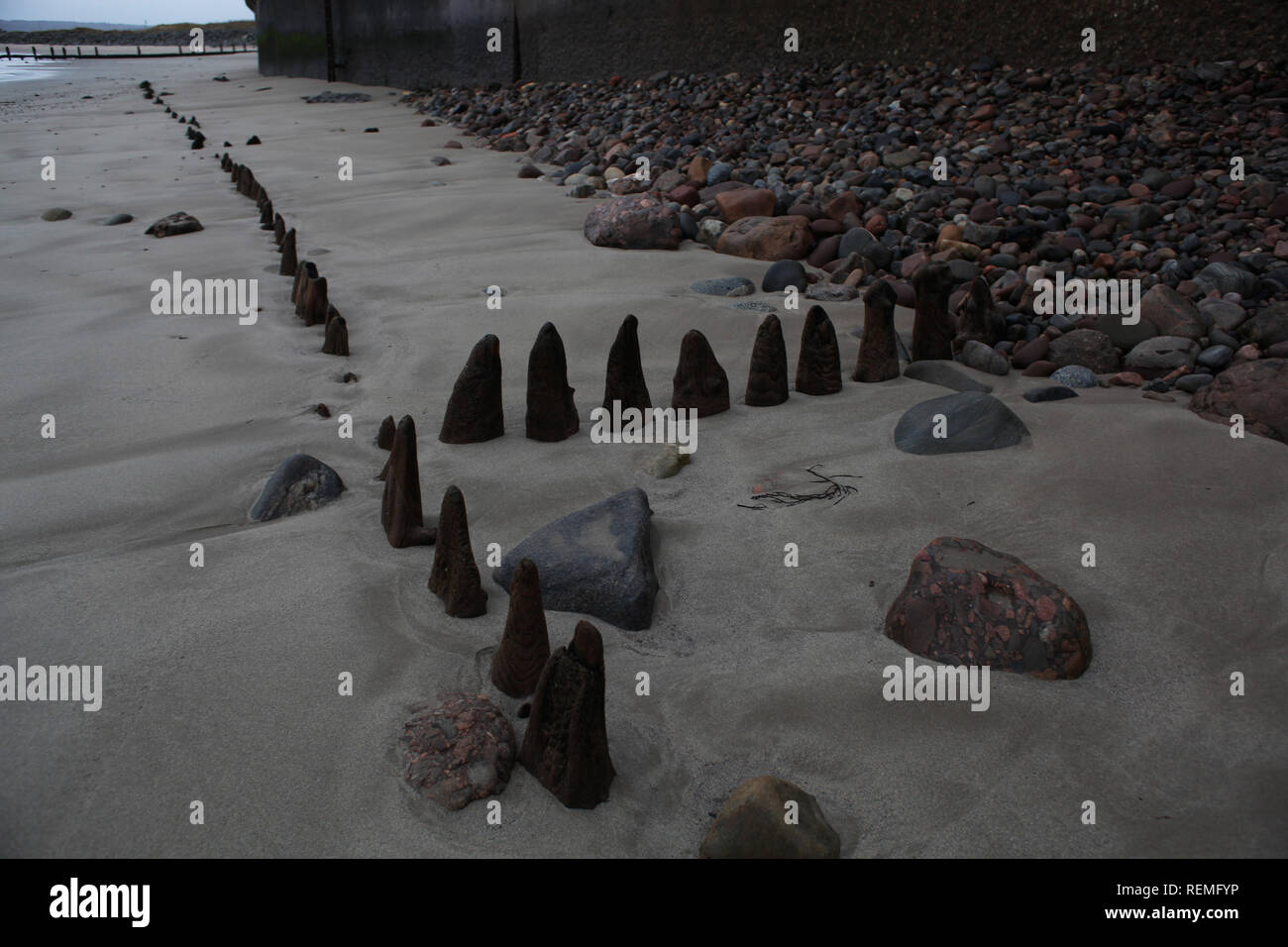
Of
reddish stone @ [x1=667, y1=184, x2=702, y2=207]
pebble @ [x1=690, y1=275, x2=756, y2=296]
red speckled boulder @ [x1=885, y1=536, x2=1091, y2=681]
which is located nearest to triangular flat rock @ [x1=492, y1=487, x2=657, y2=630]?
red speckled boulder @ [x1=885, y1=536, x2=1091, y2=681]

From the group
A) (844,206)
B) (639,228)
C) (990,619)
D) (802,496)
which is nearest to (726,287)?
(639,228)

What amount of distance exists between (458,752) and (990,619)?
48.5 inches

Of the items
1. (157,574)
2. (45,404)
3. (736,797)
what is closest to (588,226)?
(45,404)

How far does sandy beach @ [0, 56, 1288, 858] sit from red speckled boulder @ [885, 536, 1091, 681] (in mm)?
64

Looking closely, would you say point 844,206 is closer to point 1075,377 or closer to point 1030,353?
point 1030,353

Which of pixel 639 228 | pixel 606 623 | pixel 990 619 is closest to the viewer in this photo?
pixel 990 619

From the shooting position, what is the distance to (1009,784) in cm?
204

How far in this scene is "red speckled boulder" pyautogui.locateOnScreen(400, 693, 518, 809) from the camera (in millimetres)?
1992

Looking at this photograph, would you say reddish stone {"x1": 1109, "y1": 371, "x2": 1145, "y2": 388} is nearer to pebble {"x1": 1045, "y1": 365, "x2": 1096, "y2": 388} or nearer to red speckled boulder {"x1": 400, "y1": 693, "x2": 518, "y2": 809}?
pebble {"x1": 1045, "y1": 365, "x2": 1096, "y2": 388}

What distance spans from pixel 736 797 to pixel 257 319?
3999 millimetres

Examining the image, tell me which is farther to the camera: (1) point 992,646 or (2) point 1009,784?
(1) point 992,646

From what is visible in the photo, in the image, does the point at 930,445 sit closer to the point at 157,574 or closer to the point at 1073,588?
the point at 1073,588

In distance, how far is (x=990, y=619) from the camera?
239 cm
